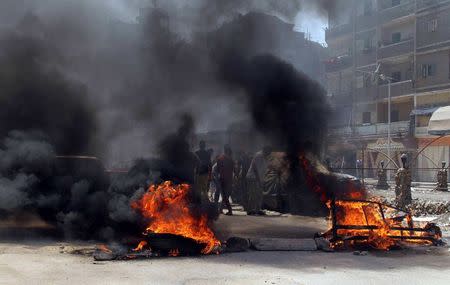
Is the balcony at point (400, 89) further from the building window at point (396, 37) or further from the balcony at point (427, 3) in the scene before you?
the balcony at point (427, 3)

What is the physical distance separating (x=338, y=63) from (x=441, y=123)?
35.0 feet

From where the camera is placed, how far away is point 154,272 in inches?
223

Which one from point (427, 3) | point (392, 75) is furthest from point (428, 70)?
point (427, 3)

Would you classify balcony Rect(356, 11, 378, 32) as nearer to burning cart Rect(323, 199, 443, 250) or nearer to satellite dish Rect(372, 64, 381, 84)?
satellite dish Rect(372, 64, 381, 84)

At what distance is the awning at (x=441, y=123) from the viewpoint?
87.7ft

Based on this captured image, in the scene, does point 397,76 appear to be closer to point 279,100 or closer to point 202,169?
point 279,100

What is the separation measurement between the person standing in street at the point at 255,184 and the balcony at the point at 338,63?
24092 millimetres

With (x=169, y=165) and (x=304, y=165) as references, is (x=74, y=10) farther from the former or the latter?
(x=304, y=165)

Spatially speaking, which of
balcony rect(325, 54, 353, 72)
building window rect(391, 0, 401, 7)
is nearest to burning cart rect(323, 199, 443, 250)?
balcony rect(325, 54, 353, 72)

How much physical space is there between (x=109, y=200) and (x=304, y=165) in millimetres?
4891

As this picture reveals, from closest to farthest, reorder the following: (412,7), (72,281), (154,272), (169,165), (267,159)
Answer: (72,281) → (154,272) → (169,165) → (267,159) → (412,7)

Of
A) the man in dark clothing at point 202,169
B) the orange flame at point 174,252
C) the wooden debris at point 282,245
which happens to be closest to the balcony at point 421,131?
the man in dark clothing at point 202,169

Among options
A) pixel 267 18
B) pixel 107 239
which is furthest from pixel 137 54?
pixel 107 239

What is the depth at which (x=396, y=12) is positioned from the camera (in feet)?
117
